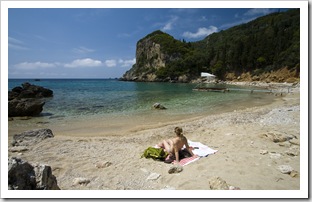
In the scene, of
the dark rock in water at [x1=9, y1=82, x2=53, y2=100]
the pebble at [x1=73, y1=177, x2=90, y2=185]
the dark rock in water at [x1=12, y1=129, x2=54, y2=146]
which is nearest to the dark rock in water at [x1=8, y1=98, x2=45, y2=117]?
the dark rock in water at [x1=12, y1=129, x2=54, y2=146]

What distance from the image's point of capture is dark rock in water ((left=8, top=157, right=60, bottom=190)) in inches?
114

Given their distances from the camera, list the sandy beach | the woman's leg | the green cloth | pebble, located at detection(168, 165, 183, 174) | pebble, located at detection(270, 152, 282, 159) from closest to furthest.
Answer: the sandy beach
pebble, located at detection(168, 165, 183, 174)
pebble, located at detection(270, 152, 282, 159)
the green cloth
the woman's leg

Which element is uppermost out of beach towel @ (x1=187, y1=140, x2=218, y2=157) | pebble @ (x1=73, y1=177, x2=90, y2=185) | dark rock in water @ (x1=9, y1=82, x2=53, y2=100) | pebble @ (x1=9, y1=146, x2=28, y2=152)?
dark rock in water @ (x1=9, y1=82, x2=53, y2=100)

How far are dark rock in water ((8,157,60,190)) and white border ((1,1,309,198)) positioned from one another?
0.10 metres

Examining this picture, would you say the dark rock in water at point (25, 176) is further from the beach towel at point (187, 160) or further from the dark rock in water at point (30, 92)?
the dark rock in water at point (30, 92)

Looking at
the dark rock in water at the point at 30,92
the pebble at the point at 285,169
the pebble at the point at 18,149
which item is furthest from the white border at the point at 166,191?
the dark rock in water at the point at 30,92

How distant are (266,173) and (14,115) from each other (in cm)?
1544

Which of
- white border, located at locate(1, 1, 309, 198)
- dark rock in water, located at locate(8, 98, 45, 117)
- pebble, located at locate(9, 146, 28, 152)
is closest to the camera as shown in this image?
white border, located at locate(1, 1, 309, 198)

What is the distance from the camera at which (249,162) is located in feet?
14.8

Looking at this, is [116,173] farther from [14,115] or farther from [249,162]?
[14,115]

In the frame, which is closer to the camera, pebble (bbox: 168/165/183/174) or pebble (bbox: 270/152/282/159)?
pebble (bbox: 168/165/183/174)

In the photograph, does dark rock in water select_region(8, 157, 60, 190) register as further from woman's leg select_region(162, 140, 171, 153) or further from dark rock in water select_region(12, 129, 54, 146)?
dark rock in water select_region(12, 129, 54, 146)

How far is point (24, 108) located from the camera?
45.0 feet

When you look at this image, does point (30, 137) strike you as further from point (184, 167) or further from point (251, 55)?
point (251, 55)
